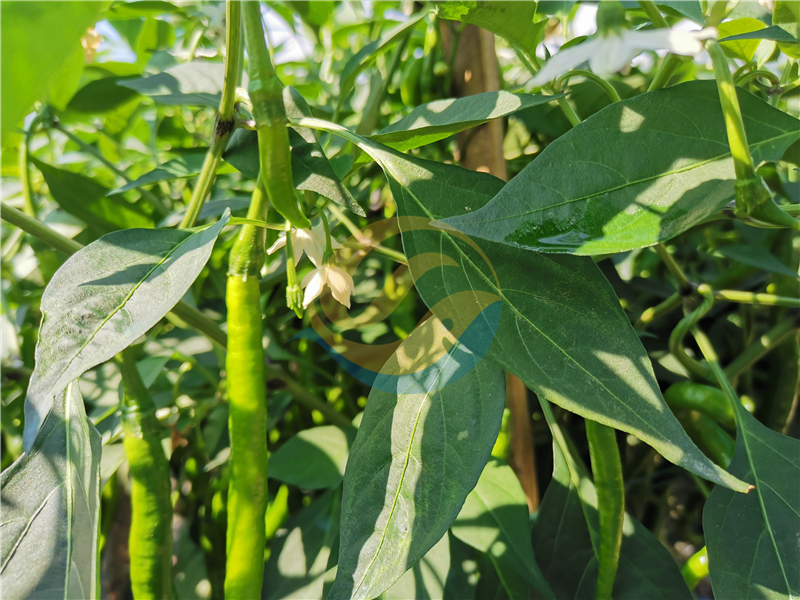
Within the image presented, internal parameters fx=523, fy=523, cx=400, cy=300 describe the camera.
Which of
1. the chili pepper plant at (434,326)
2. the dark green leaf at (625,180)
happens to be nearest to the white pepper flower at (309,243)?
the chili pepper plant at (434,326)

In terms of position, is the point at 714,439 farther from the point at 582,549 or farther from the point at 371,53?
the point at 371,53

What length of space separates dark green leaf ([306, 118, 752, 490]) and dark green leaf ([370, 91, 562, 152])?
0.07 feet

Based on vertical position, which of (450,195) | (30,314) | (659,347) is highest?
(450,195)

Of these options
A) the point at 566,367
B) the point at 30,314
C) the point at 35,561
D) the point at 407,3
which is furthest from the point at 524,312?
the point at 30,314

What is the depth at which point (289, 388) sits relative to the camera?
0.44 m

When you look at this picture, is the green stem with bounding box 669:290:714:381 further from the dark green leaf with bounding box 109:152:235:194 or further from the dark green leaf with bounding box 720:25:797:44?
the dark green leaf with bounding box 109:152:235:194

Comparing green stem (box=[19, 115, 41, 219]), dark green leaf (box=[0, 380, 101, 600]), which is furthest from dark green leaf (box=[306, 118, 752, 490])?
green stem (box=[19, 115, 41, 219])

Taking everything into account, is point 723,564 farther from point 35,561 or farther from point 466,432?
point 35,561

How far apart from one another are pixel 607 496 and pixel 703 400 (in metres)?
0.12

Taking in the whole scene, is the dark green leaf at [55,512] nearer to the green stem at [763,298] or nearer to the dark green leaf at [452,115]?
the dark green leaf at [452,115]

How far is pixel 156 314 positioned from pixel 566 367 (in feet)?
0.55

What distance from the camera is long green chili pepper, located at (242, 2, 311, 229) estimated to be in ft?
0.76

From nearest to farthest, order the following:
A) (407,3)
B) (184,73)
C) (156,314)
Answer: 1. (156,314)
2. (184,73)
3. (407,3)

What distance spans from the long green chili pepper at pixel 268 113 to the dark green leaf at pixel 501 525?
0.22 metres
